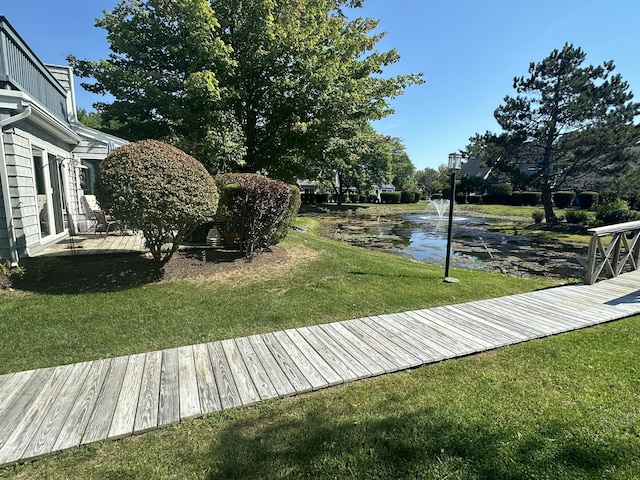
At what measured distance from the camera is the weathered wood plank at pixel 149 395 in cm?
229

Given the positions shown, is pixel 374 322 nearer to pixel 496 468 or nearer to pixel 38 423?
pixel 496 468

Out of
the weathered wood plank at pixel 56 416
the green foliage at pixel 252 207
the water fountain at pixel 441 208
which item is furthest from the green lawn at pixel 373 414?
the water fountain at pixel 441 208

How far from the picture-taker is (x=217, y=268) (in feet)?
19.5

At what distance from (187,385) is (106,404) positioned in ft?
1.86

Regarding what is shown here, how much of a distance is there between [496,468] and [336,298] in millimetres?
3222

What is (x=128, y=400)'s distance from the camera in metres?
2.55

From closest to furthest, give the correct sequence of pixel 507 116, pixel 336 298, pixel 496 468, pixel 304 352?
1. pixel 496 468
2. pixel 304 352
3. pixel 336 298
4. pixel 507 116

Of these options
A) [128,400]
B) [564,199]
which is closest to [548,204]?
[564,199]

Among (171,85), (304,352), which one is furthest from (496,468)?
(171,85)

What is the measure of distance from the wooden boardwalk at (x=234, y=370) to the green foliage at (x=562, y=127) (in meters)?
16.2

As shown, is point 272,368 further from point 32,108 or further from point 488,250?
point 488,250

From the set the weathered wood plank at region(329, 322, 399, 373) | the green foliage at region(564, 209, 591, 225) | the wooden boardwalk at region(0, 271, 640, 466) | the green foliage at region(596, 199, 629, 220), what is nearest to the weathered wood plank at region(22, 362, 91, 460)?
the wooden boardwalk at region(0, 271, 640, 466)

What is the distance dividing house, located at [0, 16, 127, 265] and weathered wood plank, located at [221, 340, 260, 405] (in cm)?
443

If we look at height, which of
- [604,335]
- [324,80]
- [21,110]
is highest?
[324,80]
